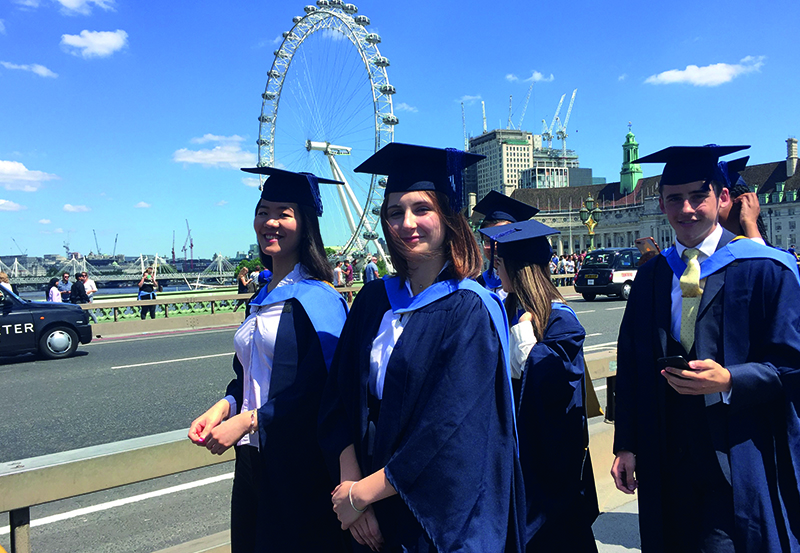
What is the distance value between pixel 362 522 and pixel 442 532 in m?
0.25

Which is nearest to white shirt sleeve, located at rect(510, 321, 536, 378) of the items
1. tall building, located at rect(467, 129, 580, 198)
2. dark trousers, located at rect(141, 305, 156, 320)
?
dark trousers, located at rect(141, 305, 156, 320)

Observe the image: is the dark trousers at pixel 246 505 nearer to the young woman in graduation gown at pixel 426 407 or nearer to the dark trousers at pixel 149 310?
the young woman in graduation gown at pixel 426 407

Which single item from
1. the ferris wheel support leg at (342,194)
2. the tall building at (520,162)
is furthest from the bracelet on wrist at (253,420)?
the tall building at (520,162)

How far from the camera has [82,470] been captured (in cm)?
215

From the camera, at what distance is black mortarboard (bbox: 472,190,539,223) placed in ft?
11.3

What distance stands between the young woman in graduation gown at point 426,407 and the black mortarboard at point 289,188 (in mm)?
593

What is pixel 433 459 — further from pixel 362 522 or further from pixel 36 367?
pixel 36 367

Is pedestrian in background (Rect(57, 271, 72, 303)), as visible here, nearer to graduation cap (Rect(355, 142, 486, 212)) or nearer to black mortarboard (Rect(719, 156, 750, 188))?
graduation cap (Rect(355, 142, 486, 212))

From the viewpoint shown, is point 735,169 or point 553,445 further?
point 735,169

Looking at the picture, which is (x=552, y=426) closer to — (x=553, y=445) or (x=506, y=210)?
(x=553, y=445)

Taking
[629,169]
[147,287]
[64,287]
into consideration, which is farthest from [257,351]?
[629,169]

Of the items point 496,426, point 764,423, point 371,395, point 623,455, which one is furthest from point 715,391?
point 371,395

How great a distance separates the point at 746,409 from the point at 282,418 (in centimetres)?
165

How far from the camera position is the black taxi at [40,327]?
10.9 meters
